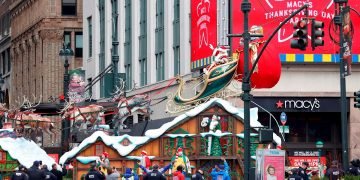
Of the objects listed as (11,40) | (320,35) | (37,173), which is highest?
(11,40)

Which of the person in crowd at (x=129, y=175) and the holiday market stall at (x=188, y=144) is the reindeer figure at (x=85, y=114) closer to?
the holiday market stall at (x=188, y=144)

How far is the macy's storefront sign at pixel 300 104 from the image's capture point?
58.9m

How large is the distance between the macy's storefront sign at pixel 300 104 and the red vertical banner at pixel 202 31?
3861mm

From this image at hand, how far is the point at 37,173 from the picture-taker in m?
42.3

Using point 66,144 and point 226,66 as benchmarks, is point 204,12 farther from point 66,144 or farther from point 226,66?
point 226,66

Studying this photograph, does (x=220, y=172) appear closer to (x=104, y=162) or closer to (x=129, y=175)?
(x=129, y=175)

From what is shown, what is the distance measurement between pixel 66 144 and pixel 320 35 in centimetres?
3227

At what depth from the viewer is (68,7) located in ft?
338

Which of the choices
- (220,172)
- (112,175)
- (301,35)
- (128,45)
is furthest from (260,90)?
(301,35)

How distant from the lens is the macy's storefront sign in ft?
193

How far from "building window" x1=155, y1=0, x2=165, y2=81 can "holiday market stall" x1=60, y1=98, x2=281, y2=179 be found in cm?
2302

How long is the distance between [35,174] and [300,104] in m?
19.8

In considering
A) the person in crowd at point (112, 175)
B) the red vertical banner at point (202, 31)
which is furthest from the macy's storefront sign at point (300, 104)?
the person in crowd at point (112, 175)

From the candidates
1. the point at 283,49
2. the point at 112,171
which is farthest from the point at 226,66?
the point at 283,49
